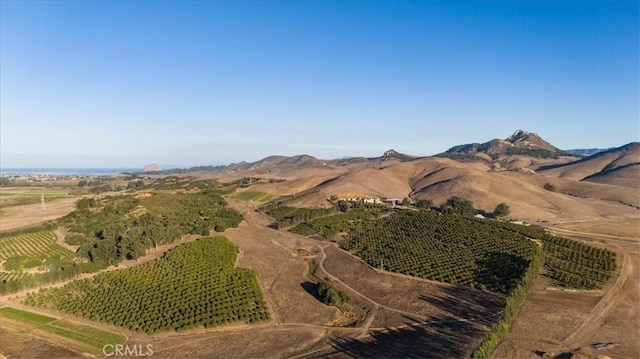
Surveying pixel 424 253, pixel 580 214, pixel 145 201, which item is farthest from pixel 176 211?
pixel 580 214

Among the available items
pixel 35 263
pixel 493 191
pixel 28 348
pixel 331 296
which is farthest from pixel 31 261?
pixel 493 191

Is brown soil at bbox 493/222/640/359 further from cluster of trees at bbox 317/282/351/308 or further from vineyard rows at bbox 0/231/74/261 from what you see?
vineyard rows at bbox 0/231/74/261

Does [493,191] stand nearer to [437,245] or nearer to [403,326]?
[437,245]

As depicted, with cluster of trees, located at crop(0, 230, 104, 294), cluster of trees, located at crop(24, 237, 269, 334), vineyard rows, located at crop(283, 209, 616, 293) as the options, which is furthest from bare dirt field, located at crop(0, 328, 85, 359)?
vineyard rows, located at crop(283, 209, 616, 293)

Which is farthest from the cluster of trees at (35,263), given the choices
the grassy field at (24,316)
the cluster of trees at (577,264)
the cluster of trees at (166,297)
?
the cluster of trees at (577,264)

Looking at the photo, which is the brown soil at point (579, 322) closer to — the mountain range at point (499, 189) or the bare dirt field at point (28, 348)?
the bare dirt field at point (28, 348)
